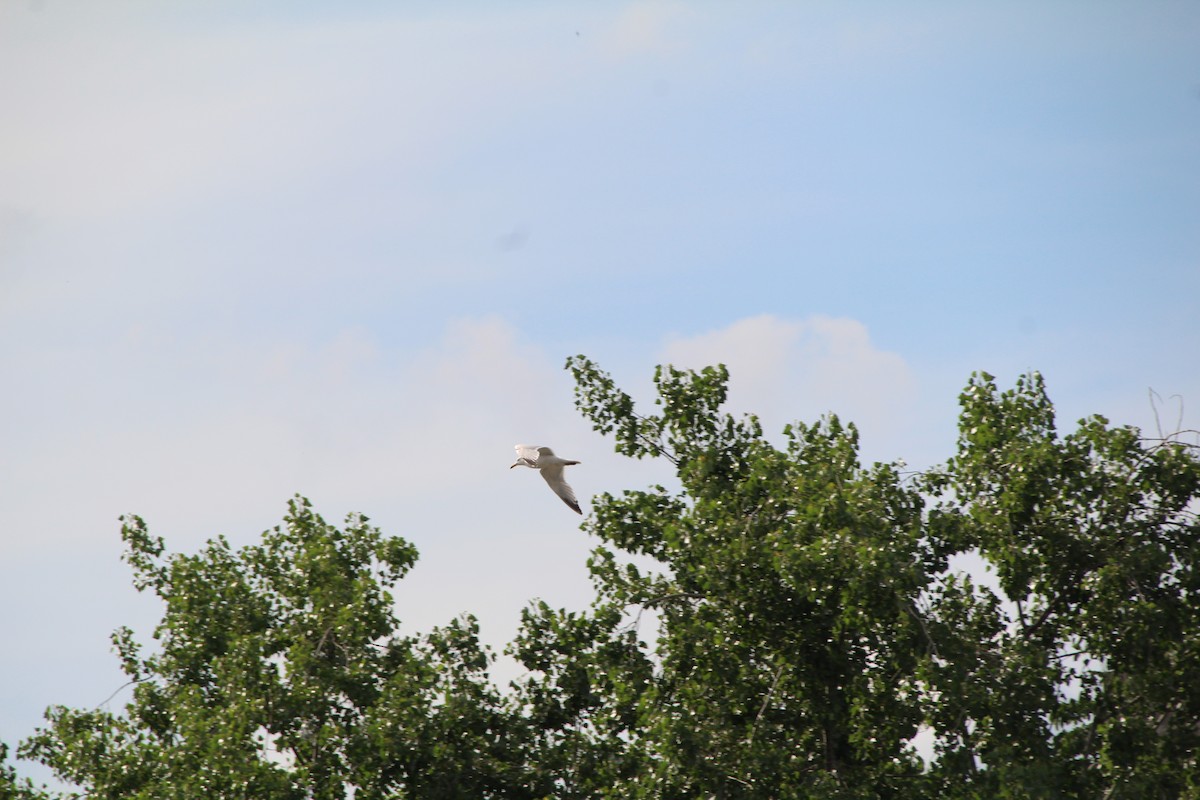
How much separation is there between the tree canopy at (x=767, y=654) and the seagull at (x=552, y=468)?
128 inches

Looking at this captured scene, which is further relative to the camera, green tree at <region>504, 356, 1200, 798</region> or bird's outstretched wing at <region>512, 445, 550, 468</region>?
bird's outstretched wing at <region>512, 445, 550, 468</region>

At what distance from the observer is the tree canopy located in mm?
17469

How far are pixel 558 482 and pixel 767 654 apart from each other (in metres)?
5.94

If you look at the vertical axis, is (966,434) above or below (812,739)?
above

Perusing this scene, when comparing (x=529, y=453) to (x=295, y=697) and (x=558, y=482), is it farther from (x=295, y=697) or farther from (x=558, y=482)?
(x=295, y=697)

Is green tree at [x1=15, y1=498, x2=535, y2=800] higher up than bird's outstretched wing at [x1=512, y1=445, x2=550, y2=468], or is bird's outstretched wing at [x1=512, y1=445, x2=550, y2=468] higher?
bird's outstretched wing at [x1=512, y1=445, x2=550, y2=468]

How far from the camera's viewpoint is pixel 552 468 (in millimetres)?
24000

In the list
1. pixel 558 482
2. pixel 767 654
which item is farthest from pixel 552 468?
pixel 767 654

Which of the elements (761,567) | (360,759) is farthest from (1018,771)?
(360,759)

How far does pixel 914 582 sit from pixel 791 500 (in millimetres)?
1777

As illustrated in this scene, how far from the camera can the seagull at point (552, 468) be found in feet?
78.2

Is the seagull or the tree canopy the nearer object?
the tree canopy

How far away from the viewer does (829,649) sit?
1836cm

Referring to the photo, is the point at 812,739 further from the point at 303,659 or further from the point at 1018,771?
the point at 303,659
